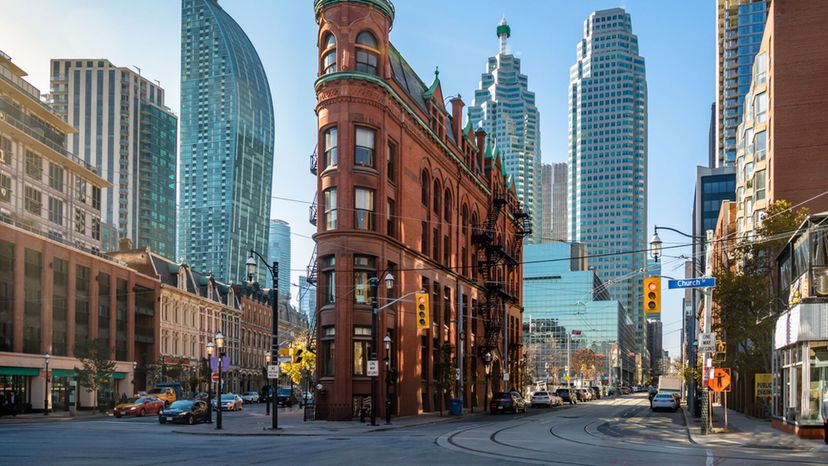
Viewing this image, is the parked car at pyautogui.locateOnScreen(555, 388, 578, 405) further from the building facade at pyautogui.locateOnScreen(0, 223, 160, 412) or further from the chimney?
the building facade at pyautogui.locateOnScreen(0, 223, 160, 412)

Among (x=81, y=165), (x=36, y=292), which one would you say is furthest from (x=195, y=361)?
(x=36, y=292)

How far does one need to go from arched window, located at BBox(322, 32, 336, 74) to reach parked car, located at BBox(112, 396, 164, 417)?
90.9ft

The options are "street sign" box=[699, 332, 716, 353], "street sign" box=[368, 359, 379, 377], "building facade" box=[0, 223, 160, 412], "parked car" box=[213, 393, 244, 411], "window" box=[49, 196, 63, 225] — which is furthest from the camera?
"window" box=[49, 196, 63, 225]

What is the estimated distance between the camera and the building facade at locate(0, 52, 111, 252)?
71.5 meters

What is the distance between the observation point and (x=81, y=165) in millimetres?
85938

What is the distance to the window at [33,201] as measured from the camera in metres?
75.4

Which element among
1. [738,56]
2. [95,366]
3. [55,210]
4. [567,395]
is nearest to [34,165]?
[55,210]

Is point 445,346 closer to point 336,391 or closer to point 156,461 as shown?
point 336,391

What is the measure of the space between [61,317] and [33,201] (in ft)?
38.9

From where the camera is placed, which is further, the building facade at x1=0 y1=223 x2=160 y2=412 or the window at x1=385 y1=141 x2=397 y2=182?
the building facade at x1=0 y1=223 x2=160 y2=412

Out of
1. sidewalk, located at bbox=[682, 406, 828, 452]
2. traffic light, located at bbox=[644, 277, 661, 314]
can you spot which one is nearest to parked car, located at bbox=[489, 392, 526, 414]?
sidewalk, located at bbox=[682, 406, 828, 452]

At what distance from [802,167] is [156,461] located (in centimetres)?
5288

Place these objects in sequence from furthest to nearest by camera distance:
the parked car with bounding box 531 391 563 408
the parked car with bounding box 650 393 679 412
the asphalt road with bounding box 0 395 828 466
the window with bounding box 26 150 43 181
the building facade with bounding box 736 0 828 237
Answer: the parked car with bounding box 531 391 563 408, the window with bounding box 26 150 43 181, the parked car with bounding box 650 393 679 412, the building facade with bounding box 736 0 828 237, the asphalt road with bounding box 0 395 828 466

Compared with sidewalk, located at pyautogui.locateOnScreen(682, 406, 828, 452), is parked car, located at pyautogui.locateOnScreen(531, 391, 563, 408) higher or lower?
lower
